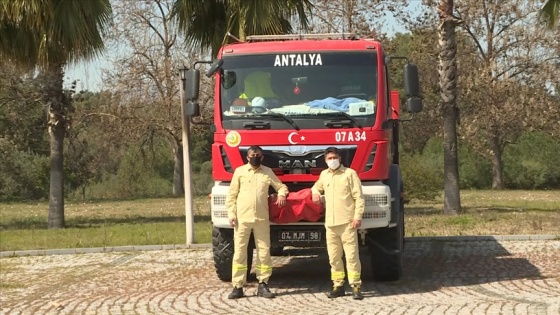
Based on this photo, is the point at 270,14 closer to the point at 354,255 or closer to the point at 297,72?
the point at 297,72

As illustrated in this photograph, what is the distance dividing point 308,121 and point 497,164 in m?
37.8

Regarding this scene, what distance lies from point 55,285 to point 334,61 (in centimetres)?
470

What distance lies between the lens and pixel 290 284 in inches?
486

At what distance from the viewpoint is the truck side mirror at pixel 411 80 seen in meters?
12.4

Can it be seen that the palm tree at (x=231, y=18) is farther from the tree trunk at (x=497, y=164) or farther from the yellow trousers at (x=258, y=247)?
the tree trunk at (x=497, y=164)

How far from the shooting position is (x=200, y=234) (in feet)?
62.3

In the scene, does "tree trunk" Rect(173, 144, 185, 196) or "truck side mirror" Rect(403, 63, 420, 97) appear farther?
"tree trunk" Rect(173, 144, 185, 196)

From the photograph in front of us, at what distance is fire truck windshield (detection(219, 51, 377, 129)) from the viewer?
1175cm

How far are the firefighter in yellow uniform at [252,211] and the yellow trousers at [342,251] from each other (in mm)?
722

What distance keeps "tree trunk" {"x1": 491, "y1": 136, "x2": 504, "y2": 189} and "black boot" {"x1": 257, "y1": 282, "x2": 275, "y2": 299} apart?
122ft

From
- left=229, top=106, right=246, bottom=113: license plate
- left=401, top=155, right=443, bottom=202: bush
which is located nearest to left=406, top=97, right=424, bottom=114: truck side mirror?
left=229, top=106, right=246, bottom=113: license plate

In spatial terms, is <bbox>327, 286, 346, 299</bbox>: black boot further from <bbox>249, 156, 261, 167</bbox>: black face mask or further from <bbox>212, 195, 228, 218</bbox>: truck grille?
<bbox>249, 156, 261, 167</bbox>: black face mask

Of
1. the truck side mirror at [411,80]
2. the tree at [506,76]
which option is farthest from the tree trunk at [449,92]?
the tree at [506,76]

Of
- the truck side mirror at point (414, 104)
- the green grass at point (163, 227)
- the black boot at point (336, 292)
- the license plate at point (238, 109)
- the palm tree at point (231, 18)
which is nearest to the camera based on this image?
the black boot at point (336, 292)
